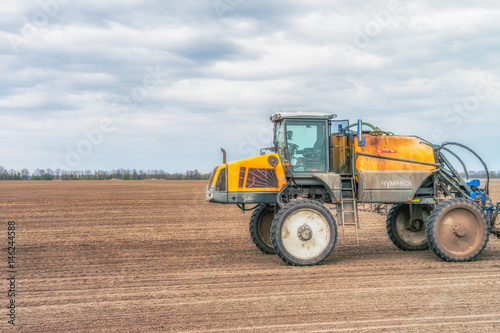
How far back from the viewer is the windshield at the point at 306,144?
1164 cm

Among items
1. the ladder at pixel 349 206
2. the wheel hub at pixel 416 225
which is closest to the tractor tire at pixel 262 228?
the ladder at pixel 349 206

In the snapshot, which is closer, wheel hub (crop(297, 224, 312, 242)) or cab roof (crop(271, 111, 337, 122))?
wheel hub (crop(297, 224, 312, 242))

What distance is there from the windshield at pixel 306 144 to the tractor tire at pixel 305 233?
3.09ft

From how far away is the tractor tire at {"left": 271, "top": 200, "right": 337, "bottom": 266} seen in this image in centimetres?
1102

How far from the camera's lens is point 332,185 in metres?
11.6

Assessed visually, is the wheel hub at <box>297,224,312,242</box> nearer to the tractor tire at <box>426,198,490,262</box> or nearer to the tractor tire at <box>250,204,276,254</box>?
the tractor tire at <box>250,204,276,254</box>

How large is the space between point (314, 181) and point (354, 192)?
91cm

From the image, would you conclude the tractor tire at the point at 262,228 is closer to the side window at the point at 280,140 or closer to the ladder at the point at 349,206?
the side window at the point at 280,140

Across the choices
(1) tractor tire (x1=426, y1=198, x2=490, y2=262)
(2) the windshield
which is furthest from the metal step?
(1) tractor tire (x1=426, y1=198, x2=490, y2=262)

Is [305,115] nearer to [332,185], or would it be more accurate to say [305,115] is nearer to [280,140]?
[280,140]

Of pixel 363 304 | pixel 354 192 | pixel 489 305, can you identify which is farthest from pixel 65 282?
pixel 489 305

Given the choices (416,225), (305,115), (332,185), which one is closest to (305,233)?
(332,185)

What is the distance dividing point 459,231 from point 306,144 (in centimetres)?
382

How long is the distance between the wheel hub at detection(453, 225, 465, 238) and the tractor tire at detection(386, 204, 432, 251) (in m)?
1.80
